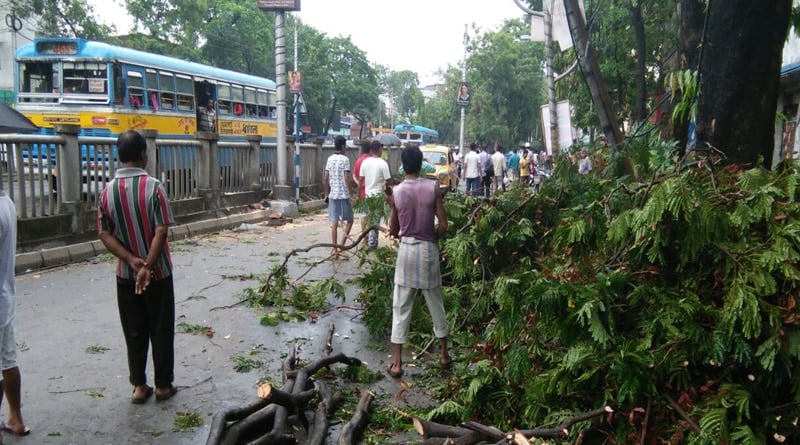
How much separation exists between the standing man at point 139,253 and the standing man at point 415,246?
70.4 inches

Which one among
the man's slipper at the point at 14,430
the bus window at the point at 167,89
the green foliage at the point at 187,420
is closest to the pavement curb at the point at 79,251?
the man's slipper at the point at 14,430

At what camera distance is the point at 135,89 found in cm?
1625

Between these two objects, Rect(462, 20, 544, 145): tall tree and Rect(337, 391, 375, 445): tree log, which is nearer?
Rect(337, 391, 375, 445): tree log

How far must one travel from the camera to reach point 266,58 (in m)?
41.8

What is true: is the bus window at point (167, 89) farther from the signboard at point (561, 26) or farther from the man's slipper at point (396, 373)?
the man's slipper at point (396, 373)

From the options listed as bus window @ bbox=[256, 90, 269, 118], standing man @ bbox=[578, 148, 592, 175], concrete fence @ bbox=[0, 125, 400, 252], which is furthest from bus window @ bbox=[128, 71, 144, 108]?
standing man @ bbox=[578, 148, 592, 175]

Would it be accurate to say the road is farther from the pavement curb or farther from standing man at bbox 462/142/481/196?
standing man at bbox 462/142/481/196

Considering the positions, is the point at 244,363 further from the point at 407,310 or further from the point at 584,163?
the point at 584,163

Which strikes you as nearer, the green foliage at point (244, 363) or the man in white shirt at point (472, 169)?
the green foliage at point (244, 363)

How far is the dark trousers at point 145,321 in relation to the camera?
4.52 m

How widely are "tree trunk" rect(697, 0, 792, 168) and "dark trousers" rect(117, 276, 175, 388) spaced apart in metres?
4.14

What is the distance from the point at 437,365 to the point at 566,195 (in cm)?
215

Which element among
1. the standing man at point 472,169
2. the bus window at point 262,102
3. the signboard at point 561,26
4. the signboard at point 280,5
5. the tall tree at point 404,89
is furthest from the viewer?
the tall tree at point 404,89

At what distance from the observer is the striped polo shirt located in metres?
4.42
